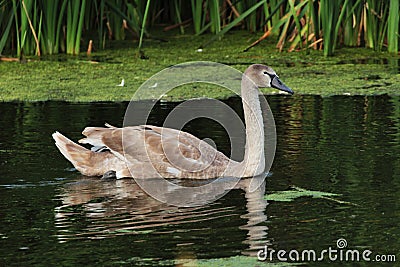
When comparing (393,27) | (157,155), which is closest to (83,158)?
(157,155)

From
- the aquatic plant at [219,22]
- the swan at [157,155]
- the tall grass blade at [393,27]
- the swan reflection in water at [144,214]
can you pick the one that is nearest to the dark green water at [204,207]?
the swan reflection in water at [144,214]

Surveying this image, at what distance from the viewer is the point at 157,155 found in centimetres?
656

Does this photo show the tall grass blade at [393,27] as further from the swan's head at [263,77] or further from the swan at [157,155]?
the swan at [157,155]

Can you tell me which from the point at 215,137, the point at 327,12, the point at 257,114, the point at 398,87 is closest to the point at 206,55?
the point at 327,12

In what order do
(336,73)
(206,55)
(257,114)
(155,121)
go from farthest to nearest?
(206,55), (336,73), (155,121), (257,114)

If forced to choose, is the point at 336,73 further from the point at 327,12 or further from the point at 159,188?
the point at 159,188

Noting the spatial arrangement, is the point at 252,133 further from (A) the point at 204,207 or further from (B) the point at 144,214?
(B) the point at 144,214

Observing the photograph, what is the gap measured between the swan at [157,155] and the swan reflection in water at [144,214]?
18cm

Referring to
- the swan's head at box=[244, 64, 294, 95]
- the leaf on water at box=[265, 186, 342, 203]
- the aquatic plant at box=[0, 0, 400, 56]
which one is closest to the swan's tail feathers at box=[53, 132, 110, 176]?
the swan's head at box=[244, 64, 294, 95]

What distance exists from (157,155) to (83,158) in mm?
483

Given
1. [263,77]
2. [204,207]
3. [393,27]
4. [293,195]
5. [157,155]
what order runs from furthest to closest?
[393,27]
[263,77]
[157,155]
[293,195]
[204,207]

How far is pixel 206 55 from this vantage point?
10906 mm

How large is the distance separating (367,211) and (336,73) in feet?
15.1

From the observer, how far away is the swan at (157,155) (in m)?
6.48
